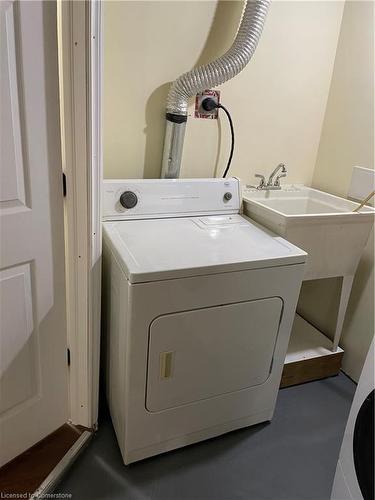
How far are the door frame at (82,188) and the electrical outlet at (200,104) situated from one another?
0.68m

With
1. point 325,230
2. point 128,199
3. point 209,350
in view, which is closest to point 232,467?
point 209,350

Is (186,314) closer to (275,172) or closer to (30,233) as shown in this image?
(30,233)

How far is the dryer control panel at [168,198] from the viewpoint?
155cm

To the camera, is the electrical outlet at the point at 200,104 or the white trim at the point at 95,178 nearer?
the white trim at the point at 95,178

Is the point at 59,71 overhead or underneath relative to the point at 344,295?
overhead

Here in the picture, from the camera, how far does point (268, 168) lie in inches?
81.4

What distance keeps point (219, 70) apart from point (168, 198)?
1.90ft

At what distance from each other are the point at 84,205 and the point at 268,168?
1168 mm

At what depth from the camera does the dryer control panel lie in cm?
155

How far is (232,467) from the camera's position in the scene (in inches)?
58.7

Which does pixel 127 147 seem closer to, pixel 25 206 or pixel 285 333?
pixel 25 206

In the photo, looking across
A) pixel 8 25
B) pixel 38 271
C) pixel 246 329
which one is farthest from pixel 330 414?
pixel 8 25

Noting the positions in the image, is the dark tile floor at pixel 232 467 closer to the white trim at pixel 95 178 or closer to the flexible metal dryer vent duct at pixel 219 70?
the white trim at pixel 95 178

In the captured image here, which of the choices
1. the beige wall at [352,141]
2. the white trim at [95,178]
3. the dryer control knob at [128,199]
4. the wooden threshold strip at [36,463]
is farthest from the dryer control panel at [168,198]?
the wooden threshold strip at [36,463]
